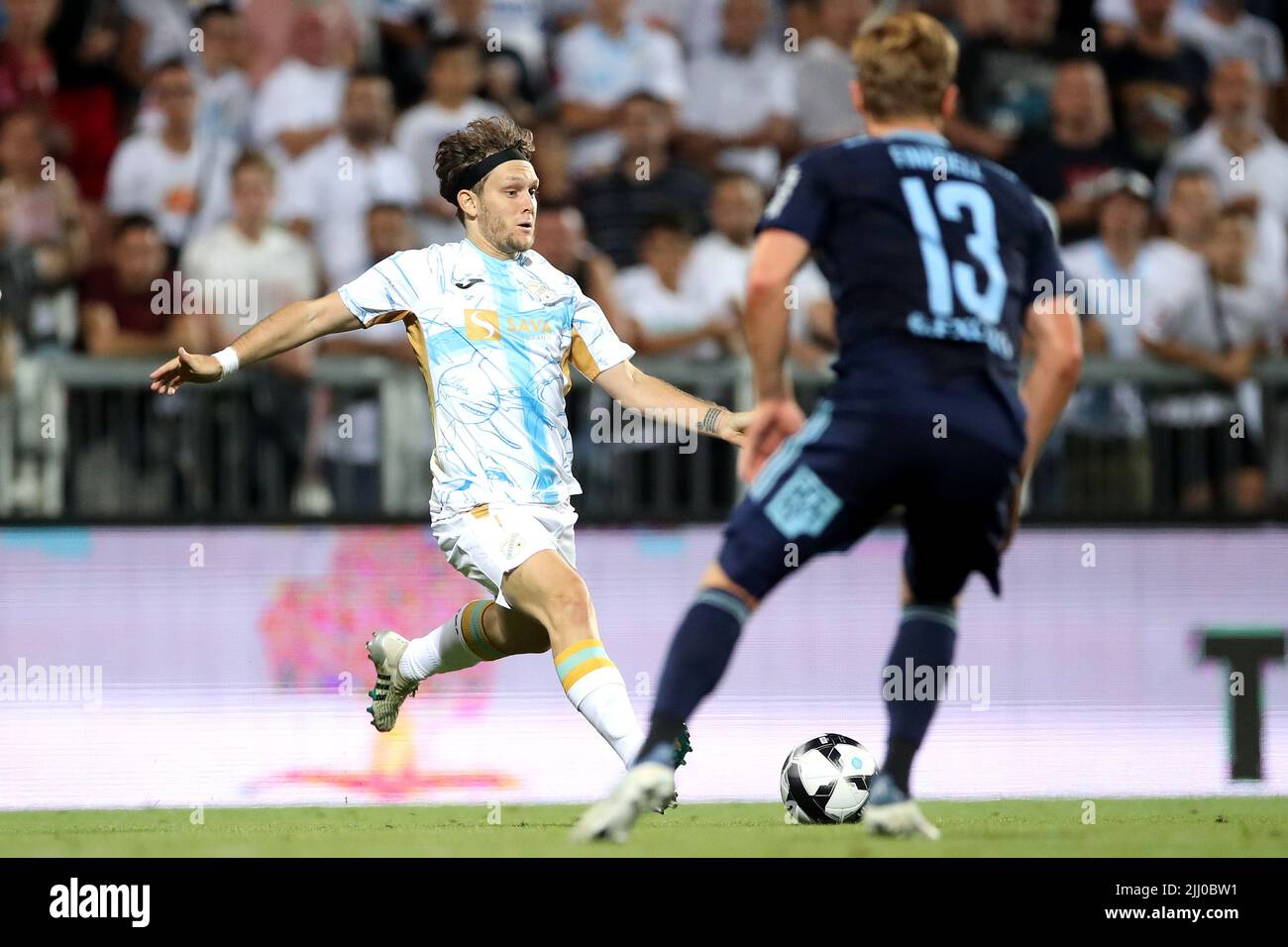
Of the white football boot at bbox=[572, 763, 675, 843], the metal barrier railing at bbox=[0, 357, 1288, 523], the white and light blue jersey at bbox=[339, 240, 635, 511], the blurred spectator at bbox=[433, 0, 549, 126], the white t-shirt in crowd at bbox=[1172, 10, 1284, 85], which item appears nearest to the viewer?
the white football boot at bbox=[572, 763, 675, 843]

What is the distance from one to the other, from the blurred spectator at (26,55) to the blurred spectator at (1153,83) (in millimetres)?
6100

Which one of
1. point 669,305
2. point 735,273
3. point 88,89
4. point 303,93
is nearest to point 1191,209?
point 735,273

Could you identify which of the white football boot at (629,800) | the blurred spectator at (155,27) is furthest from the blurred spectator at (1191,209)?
the white football boot at (629,800)

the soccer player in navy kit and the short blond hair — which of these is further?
the short blond hair

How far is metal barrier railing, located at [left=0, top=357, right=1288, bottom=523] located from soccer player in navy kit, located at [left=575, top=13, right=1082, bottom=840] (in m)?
4.12

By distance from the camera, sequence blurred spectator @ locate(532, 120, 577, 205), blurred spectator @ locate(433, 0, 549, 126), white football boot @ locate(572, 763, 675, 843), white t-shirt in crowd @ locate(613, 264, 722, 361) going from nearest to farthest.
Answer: white football boot @ locate(572, 763, 675, 843), white t-shirt in crowd @ locate(613, 264, 722, 361), blurred spectator @ locate(532, 120, 577, 205), blurred spectator @ locate(433, 0, 549, 126)

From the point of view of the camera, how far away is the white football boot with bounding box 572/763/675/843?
17.5 ft

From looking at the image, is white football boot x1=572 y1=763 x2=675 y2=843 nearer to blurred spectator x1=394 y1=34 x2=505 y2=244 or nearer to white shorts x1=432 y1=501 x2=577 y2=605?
white shorts x1=432 y1=501 x2=577 y2=605

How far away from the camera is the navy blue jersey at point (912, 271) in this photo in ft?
17.9

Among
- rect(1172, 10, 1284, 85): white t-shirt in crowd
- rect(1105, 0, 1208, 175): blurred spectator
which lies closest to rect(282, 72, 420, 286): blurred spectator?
rect(1105, 0, 1208, 175): blurred spectator

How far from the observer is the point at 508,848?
5852 mm

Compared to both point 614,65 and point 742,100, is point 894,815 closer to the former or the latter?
point 742,100

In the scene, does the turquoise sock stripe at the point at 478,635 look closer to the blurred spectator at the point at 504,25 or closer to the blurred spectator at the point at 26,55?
the blurred spectator at the point at 504,25

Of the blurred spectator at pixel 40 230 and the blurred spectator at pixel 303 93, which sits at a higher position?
the blurred spectator at pixel 303 93
